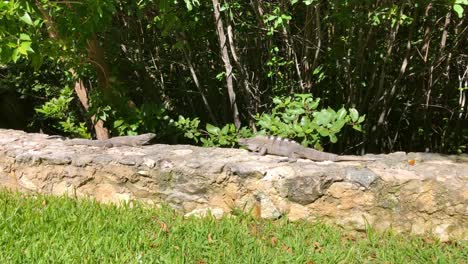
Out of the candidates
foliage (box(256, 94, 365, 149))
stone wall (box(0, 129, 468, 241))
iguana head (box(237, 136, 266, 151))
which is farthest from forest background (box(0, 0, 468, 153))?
stone wall (box(0, 129, 468, 241))

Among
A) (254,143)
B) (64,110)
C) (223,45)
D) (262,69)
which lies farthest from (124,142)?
(262,69)

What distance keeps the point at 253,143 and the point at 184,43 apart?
5.07 feet

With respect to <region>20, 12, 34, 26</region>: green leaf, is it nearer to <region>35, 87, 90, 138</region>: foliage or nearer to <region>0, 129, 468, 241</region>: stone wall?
<region>0, 129, 468, 241</region>: stone wall

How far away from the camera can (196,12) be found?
5.43m

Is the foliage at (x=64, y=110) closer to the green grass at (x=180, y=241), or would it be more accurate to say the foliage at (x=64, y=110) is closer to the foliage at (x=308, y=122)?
the green grass at (x=180, y=241)

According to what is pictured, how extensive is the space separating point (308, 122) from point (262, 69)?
6.11 ft

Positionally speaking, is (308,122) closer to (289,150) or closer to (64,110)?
(289,150)

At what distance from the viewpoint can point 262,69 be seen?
629 cm

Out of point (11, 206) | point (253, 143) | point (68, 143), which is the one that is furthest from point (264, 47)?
point (11, 206)

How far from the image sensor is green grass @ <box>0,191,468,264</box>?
346 cm

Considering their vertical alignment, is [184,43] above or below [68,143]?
above

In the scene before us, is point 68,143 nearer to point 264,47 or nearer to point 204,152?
point 204,152

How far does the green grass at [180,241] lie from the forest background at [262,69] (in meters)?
1.10

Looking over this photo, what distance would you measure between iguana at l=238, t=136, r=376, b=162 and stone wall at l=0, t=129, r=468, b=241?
98 mm
